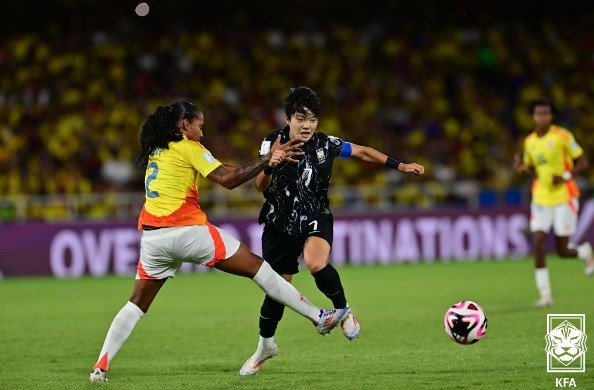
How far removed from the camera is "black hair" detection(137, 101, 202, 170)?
27.0ft

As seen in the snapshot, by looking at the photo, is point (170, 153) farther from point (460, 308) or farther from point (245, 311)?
point (245, 311)

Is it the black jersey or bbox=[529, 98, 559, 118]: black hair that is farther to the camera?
bbox=[529, 98, 559, 118]: black hair

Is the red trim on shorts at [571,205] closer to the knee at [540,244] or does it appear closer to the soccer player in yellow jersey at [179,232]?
the knee at [540,244]

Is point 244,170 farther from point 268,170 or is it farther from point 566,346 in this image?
point 566,346

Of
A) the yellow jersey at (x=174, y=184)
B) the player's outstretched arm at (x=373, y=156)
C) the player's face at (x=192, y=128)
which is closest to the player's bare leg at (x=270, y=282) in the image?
the yellow jersey at (x=174, y=184)

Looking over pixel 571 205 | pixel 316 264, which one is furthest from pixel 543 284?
pixel 316 264

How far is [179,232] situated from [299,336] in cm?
356

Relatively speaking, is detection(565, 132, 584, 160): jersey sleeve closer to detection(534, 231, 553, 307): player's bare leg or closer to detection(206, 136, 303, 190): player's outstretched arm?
detection(534, 231, 553, 307): player's bare leg

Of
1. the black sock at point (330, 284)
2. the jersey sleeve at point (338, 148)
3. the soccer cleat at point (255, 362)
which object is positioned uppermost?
the jersey sleeve at point (338, 148)

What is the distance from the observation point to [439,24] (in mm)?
30750

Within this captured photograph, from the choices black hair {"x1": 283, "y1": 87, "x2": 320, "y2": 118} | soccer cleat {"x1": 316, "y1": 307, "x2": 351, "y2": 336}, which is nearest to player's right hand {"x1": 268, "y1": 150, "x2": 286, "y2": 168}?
black hair {"x1": 283, "y1": 87, "x2": 320, "y2": 118}

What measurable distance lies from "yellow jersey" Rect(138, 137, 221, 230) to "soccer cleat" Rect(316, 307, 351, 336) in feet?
3.97

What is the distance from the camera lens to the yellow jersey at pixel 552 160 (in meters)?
13.4

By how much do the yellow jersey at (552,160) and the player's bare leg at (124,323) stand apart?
22.1 ft
